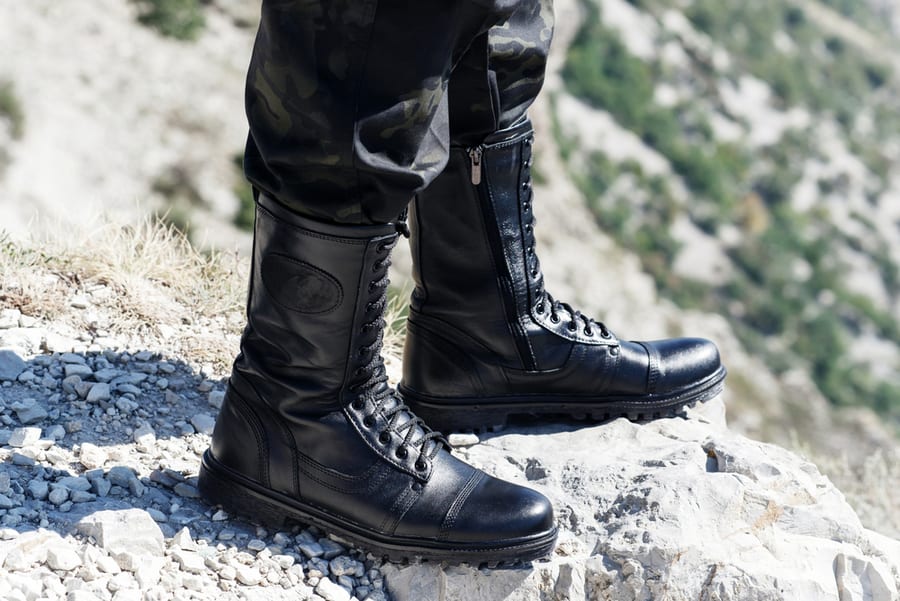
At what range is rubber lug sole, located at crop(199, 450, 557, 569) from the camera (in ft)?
6.50

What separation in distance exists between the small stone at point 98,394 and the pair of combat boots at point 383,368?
0.46 metres

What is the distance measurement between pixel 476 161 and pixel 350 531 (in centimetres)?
80

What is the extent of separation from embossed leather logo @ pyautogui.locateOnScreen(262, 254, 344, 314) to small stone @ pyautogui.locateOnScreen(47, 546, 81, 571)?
569 millimetres

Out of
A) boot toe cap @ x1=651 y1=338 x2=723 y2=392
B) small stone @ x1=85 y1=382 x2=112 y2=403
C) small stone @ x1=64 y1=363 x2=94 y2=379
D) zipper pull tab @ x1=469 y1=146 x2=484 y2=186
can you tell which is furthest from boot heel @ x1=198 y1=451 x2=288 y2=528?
boot toe cap @ x1=651 y1=338 x2=723 y2=392

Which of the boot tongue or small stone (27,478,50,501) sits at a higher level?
the boot tongue

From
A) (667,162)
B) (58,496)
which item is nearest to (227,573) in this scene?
(58,496)

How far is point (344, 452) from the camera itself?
1980 mm

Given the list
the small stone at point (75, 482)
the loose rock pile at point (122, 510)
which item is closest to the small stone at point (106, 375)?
the loose rock pile at point (122, 510)

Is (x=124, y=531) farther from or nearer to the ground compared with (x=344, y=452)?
nearer to the ground

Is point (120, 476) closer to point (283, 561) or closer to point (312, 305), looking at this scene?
point (283, 561)

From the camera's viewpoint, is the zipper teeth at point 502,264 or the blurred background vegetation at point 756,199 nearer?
the zipper teeth at point 502,264

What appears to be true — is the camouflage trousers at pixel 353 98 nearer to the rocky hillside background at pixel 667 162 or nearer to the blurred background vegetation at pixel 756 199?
the rocky hillside background at pixel 667 162

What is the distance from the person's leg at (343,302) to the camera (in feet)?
5.56

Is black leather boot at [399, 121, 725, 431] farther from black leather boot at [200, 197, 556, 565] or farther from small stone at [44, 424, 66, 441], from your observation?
small stone at [44, 424, 66, 441]
